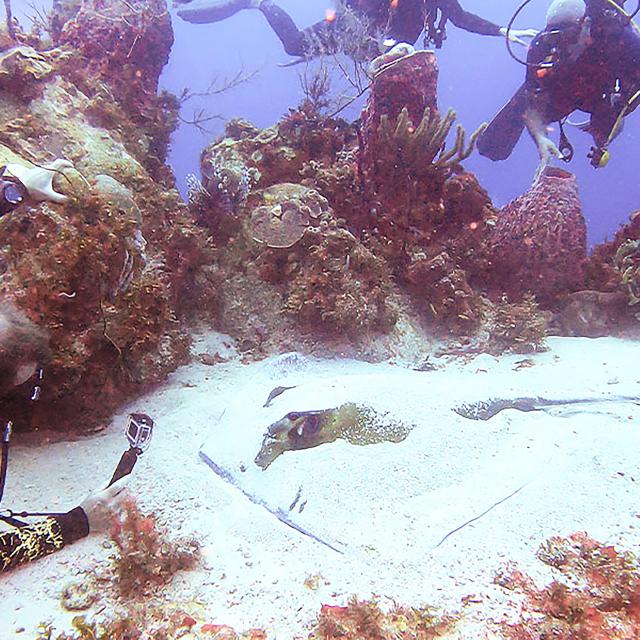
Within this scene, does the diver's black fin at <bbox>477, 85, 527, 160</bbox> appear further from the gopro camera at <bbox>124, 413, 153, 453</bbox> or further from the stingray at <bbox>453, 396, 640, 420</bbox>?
the gopro camera at <bbox>124, 413, 153, 453</bbox>

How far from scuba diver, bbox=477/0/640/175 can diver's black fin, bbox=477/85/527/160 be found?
125cm

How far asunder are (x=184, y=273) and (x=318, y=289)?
188cm

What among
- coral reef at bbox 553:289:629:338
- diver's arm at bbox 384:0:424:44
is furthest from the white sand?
diver's arm at bbox 384:0:424:44

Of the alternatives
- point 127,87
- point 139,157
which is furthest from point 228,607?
point 127,87

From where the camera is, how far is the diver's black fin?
877cm

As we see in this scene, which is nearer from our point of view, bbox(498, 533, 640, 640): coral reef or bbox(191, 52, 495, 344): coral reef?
bbox(498, 533, 640, 640): coral reef

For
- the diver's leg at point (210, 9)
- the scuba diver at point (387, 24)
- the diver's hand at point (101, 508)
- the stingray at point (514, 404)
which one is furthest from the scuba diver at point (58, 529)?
the diver's leg at point (210, 9)

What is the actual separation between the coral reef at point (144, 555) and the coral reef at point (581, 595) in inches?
75.0

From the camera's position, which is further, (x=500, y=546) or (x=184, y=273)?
(x=184, y=273)

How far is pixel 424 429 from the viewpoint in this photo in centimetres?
374

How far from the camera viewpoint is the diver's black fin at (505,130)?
28.8ft

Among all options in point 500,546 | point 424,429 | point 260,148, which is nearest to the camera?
point 500,546

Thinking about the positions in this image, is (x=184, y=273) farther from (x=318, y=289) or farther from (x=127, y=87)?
(x=127, y=87)

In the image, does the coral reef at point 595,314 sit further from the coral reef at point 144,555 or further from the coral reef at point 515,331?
the coral reef at point 144,555
